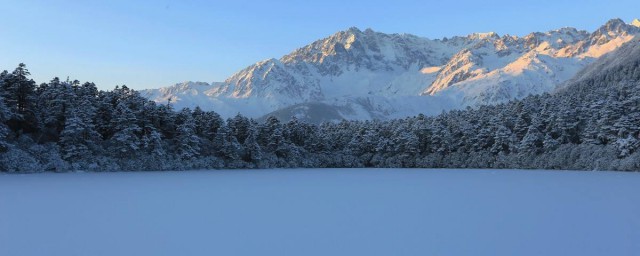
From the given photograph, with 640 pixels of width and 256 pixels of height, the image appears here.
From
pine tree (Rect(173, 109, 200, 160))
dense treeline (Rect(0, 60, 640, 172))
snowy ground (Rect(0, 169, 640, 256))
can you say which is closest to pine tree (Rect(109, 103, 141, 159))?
dense treeline (Rect(0, 60, 640, 172))

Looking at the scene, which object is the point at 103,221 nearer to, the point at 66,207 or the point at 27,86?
the point at 66,207

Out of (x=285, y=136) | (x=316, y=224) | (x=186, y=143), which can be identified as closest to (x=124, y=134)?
(x=186, y=143)

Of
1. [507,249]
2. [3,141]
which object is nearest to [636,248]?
[507,249]

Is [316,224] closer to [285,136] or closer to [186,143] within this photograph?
[186,143]

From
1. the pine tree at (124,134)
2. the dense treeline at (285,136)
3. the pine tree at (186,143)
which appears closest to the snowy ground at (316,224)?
the dense treeline at (285,136)

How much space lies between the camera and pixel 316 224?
13234 millimetres

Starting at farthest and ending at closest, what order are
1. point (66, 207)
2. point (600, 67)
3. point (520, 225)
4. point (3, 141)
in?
point (600, 67), point (3, 141), point (66, 207), point (520, 225)

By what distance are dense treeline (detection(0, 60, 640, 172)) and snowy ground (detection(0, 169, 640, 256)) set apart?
2099 centimetres

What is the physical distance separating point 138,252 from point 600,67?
12280 cm

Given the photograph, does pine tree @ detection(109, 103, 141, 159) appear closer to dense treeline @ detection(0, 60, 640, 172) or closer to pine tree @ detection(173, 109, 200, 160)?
dense treeline @ detection(0, 60, 640, 172)

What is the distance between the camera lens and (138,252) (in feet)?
31.7

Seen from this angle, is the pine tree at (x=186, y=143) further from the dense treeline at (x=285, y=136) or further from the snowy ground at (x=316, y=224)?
the snowy ground at (x=316, y=224)

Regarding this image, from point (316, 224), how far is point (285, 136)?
50390mm

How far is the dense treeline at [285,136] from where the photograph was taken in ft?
132
